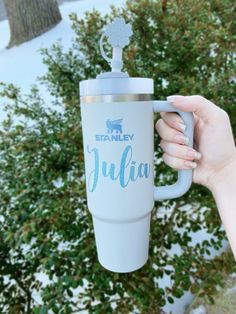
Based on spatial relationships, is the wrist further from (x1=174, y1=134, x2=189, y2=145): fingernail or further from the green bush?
the green bush

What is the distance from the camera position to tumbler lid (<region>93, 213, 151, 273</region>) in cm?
76

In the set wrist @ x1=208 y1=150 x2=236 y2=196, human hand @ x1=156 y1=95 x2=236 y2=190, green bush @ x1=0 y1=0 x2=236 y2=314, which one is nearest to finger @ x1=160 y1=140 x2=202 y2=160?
human hand @ x1=156 y1=95 x2=236 y2=190

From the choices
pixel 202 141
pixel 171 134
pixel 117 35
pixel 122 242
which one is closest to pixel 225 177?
pixel 202 141

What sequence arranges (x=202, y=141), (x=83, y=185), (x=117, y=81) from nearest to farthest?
(x=117, y=81) < (x=202, y=141) < (x=83, y=185)

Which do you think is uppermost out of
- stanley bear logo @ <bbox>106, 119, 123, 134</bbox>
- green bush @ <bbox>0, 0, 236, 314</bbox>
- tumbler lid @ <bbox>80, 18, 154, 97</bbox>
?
tumbler lid @ <bbox>80, 18, 154, 97</bbox>

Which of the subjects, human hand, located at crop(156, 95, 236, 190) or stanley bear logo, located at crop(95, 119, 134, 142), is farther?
human hand, located at crop(156, 95, 236, 190)

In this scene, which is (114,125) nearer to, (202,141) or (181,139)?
(181,139)

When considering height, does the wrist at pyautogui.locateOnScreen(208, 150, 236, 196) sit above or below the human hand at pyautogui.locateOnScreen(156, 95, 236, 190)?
below

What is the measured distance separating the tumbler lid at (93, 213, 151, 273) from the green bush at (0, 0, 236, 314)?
1.57 feet

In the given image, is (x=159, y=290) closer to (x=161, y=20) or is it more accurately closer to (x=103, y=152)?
(x=103, y=152)

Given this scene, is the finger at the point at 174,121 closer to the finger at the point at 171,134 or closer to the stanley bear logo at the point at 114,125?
the finger at the point at 171,134

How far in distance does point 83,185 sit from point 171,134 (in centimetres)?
57

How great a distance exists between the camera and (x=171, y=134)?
0.80 meters

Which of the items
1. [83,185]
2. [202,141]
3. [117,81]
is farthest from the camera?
[83,185]
